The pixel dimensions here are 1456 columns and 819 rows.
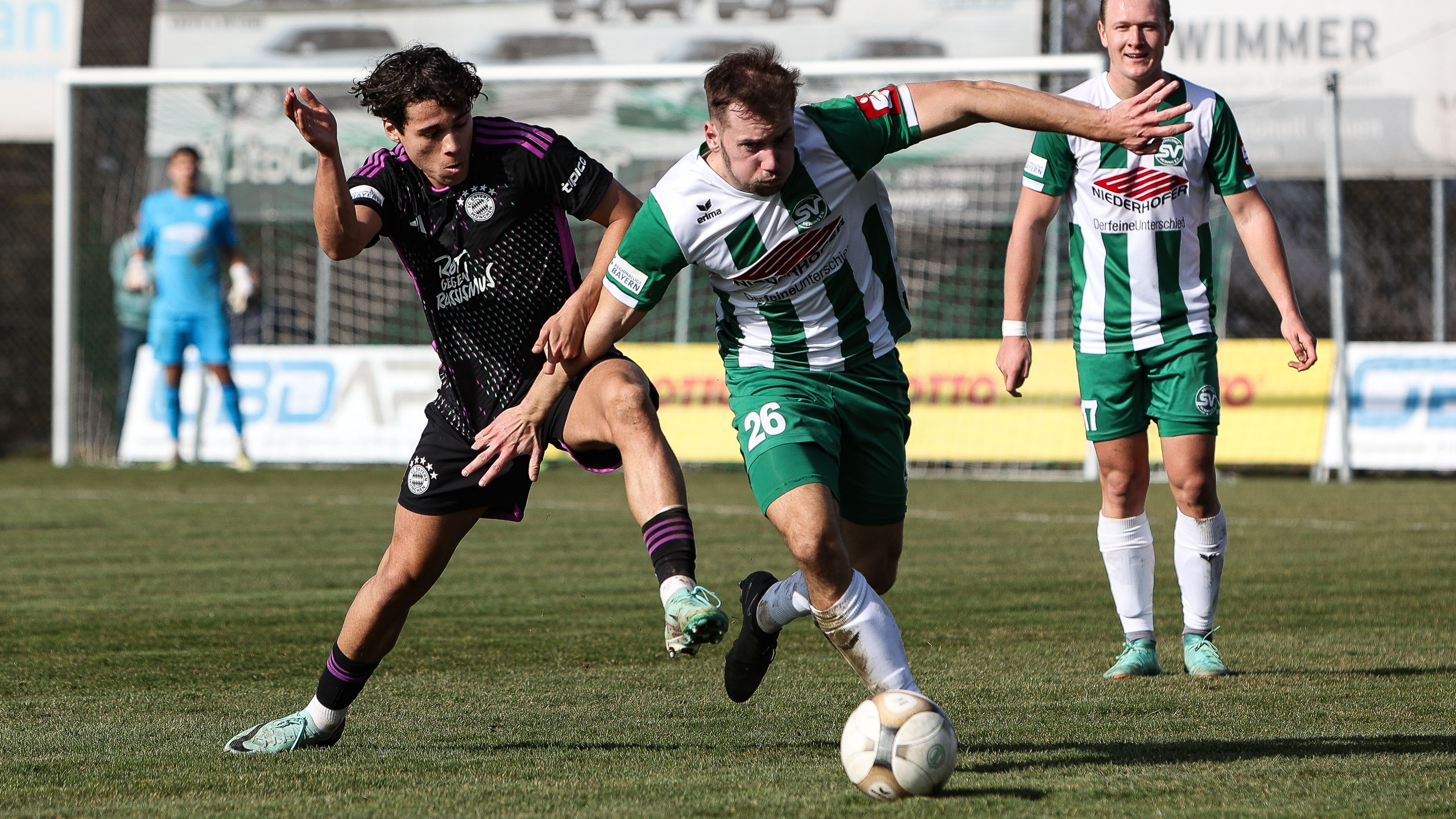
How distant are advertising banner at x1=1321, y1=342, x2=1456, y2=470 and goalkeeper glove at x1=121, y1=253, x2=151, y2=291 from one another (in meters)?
10.2

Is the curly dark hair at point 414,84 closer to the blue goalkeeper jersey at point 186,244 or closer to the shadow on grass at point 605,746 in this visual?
the shadow on grass at point 605,746

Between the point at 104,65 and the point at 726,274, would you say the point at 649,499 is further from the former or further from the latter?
the point at 104,65

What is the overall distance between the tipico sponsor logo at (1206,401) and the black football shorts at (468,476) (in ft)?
6.37

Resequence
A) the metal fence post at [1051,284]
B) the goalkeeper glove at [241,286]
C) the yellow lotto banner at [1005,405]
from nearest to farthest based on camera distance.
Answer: the goalkeeper glove at [241,286] → the yellow lotto banner at [1005,405] → the metal fence post at [1051,284]

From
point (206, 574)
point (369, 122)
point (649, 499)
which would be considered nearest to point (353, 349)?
point (369, 122)

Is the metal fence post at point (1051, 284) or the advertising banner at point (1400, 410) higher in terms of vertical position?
the metal fence post at point (1051, 284)

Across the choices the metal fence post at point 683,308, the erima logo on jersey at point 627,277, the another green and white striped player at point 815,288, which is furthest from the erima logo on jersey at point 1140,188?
the metal fence post at point 683,308

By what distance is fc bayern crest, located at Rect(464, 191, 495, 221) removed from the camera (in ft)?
14.8

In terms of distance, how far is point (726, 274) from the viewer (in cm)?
423

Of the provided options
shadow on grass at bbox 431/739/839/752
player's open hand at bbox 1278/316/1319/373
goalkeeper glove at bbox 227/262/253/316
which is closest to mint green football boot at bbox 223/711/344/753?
shadow on grass at bbox 431/739/839/752

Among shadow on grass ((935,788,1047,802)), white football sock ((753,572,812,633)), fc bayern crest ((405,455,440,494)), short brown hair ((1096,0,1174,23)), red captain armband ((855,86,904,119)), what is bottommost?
shadow on grass ((935,788,1047,802))

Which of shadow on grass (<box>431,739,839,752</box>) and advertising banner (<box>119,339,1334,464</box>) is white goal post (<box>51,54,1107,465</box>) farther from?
shadow on grass (<box>431,739,839,752</box>)

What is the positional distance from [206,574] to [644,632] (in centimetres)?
286

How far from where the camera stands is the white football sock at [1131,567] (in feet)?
18.1
